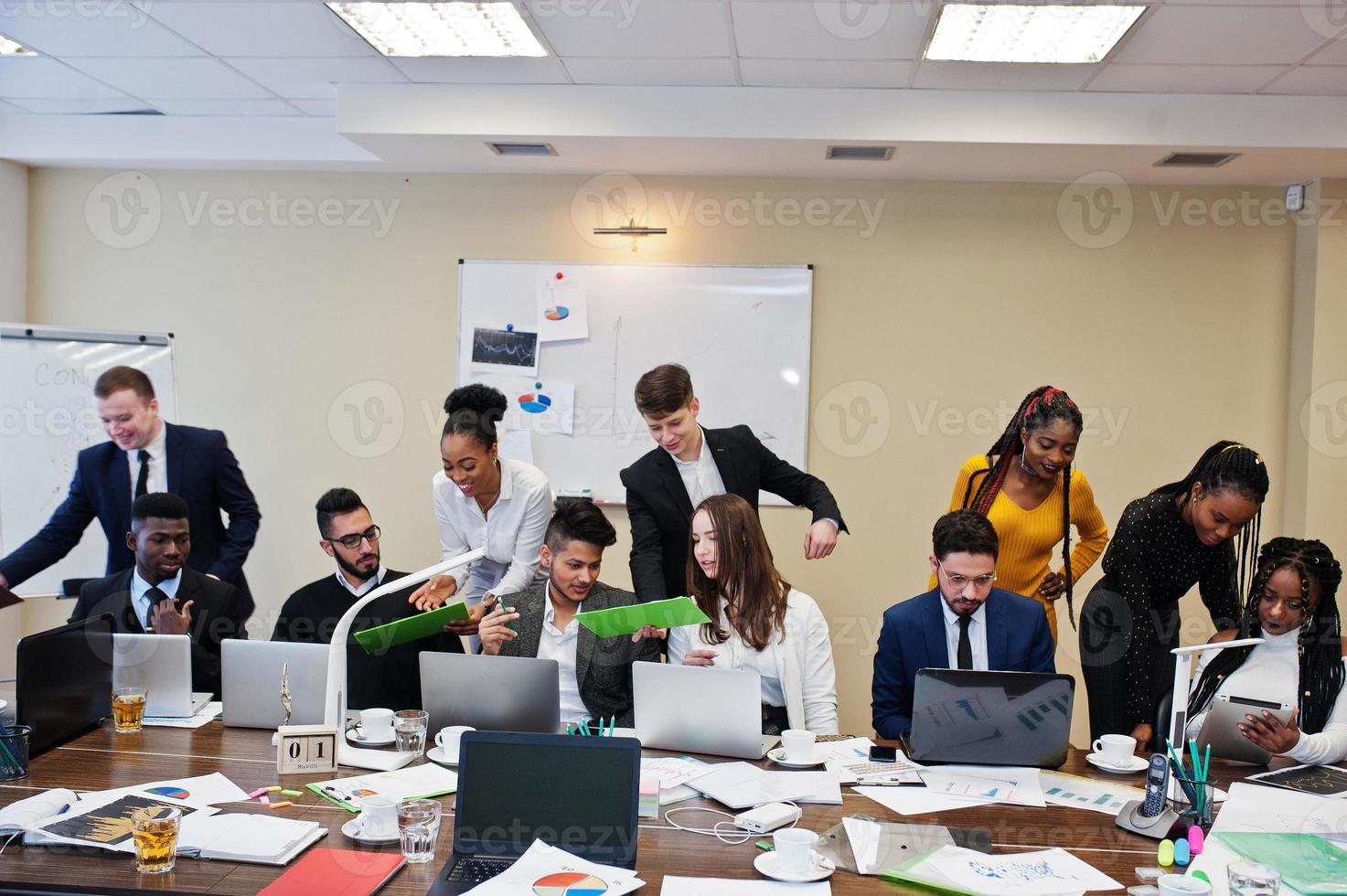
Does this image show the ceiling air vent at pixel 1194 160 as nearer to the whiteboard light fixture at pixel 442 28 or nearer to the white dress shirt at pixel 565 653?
the whiteboard light fixture at pixel 442 28

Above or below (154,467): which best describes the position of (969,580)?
below

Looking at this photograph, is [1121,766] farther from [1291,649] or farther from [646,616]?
[646,616]

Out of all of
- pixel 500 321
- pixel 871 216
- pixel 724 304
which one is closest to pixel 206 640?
pixel 500 321

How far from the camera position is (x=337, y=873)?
5.65 ft

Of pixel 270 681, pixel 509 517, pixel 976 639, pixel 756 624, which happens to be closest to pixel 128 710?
pixel 270 681

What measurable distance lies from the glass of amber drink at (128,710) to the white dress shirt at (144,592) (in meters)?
0.72

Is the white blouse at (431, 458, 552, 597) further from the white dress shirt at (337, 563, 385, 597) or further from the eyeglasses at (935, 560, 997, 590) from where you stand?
the eyeglasses at (935, 560, 997, 590)

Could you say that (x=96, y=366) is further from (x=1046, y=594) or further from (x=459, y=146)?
(x=1046, y=594)

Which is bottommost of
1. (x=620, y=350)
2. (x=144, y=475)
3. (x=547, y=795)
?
(x=547, y=795)

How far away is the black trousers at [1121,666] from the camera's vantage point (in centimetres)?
280

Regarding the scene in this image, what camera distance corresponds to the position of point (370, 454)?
15.3 ft

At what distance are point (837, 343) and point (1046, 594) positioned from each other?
1657 millimetres

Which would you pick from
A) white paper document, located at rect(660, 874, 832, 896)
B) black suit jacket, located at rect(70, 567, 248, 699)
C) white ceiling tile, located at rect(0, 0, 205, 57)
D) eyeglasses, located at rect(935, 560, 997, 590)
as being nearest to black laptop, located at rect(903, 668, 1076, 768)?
eyeglasses, located at rect(935, 560, 997, 590)

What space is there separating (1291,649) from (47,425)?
4.43m
